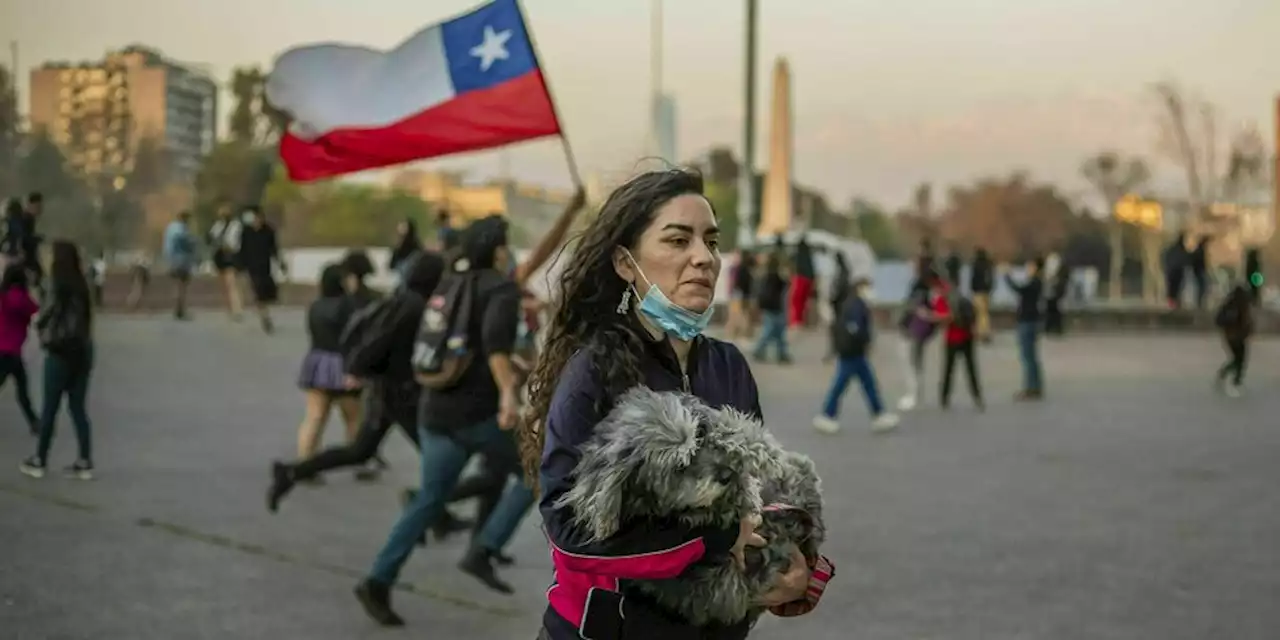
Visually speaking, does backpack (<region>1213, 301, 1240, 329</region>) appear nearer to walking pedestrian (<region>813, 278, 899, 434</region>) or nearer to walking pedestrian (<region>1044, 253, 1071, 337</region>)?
walking pedestrian (<region>813, 278, 899, 434</region>)

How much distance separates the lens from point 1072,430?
14.4m

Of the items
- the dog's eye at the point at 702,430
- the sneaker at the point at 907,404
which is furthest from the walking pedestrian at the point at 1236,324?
the dog's eye at the point at 702,430

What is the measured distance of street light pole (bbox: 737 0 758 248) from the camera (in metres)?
32.9

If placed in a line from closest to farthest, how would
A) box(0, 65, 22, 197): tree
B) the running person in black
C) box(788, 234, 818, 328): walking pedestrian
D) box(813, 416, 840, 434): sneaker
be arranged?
1. the running person in black
2. box(813, 416, 840, 434): sneaker
3. box(0, 65, 22, 197): tree
4. box(788, 234, 818, 328): walking pedestrian

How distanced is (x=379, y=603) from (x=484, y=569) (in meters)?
0.85

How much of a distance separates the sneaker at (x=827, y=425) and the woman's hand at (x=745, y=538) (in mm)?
11388

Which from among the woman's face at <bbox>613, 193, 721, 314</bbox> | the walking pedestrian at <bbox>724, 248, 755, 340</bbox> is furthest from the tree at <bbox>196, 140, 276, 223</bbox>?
the woman's face at <bbox>613, 193, 721, 314</bbox>

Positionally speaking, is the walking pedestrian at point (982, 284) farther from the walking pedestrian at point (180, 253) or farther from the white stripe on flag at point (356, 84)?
the white stripe on flag at point (356, 84)

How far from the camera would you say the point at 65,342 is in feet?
31.9

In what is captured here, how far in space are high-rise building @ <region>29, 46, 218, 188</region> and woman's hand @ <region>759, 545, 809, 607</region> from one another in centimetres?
2107

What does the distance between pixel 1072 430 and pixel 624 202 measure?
39.2 ft

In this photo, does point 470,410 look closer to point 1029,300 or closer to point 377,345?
point 377,345

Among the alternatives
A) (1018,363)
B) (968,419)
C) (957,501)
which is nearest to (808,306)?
(1018,363)

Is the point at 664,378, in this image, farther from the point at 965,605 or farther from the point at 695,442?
the point at 965,605
